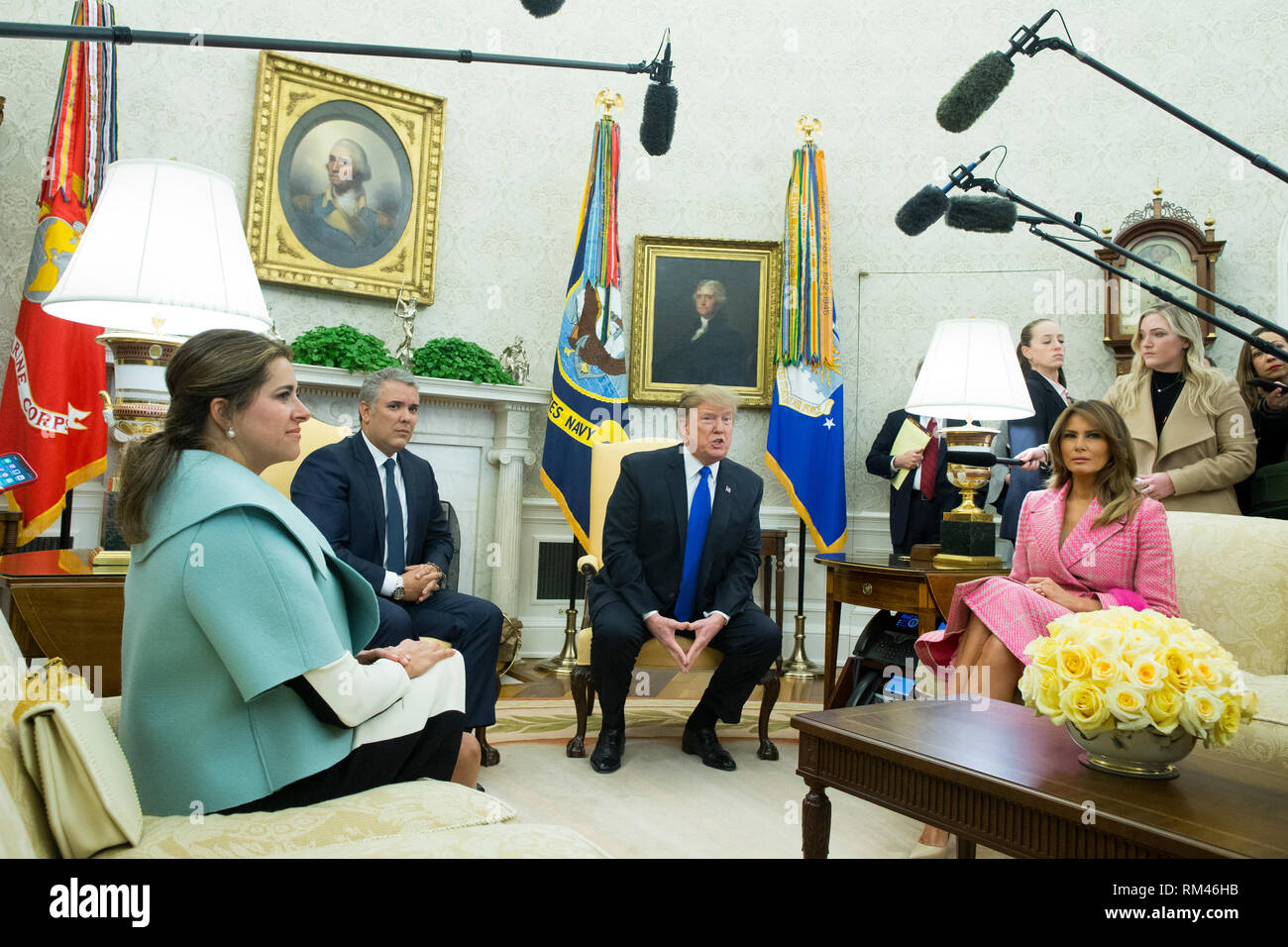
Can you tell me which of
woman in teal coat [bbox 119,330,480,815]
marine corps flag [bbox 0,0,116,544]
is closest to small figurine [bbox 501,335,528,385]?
marine corps flag [bbox 0,0,116,544]

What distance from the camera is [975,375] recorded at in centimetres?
352

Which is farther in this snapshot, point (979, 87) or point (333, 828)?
point (979, 87)

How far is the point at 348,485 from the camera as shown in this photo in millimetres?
3154

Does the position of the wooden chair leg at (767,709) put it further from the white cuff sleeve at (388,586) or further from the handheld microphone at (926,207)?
the handheld microphone at (926,207)

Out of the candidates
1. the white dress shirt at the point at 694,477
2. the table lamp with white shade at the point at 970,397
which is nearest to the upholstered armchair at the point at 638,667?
the white dress shirt at the point at 694,477

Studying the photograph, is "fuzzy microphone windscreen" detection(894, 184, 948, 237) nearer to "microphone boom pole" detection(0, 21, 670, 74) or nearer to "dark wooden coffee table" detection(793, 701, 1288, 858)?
"microphone boom pole" detection(0, 21, 670, 74)

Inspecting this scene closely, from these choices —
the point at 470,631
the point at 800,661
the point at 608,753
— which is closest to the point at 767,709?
the point at 608,753

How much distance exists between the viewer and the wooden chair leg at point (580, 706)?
3398 millimetres

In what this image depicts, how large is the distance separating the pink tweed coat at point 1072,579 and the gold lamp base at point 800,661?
95.5 inches

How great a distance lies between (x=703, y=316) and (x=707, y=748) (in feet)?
10.5

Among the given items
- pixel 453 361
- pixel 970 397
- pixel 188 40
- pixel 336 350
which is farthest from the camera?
pixel 453 361

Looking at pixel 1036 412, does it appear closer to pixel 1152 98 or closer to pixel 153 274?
pixel 1152 98

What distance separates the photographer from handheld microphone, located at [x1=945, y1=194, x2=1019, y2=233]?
2.18 metres

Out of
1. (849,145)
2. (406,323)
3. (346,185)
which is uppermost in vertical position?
(849,145)
